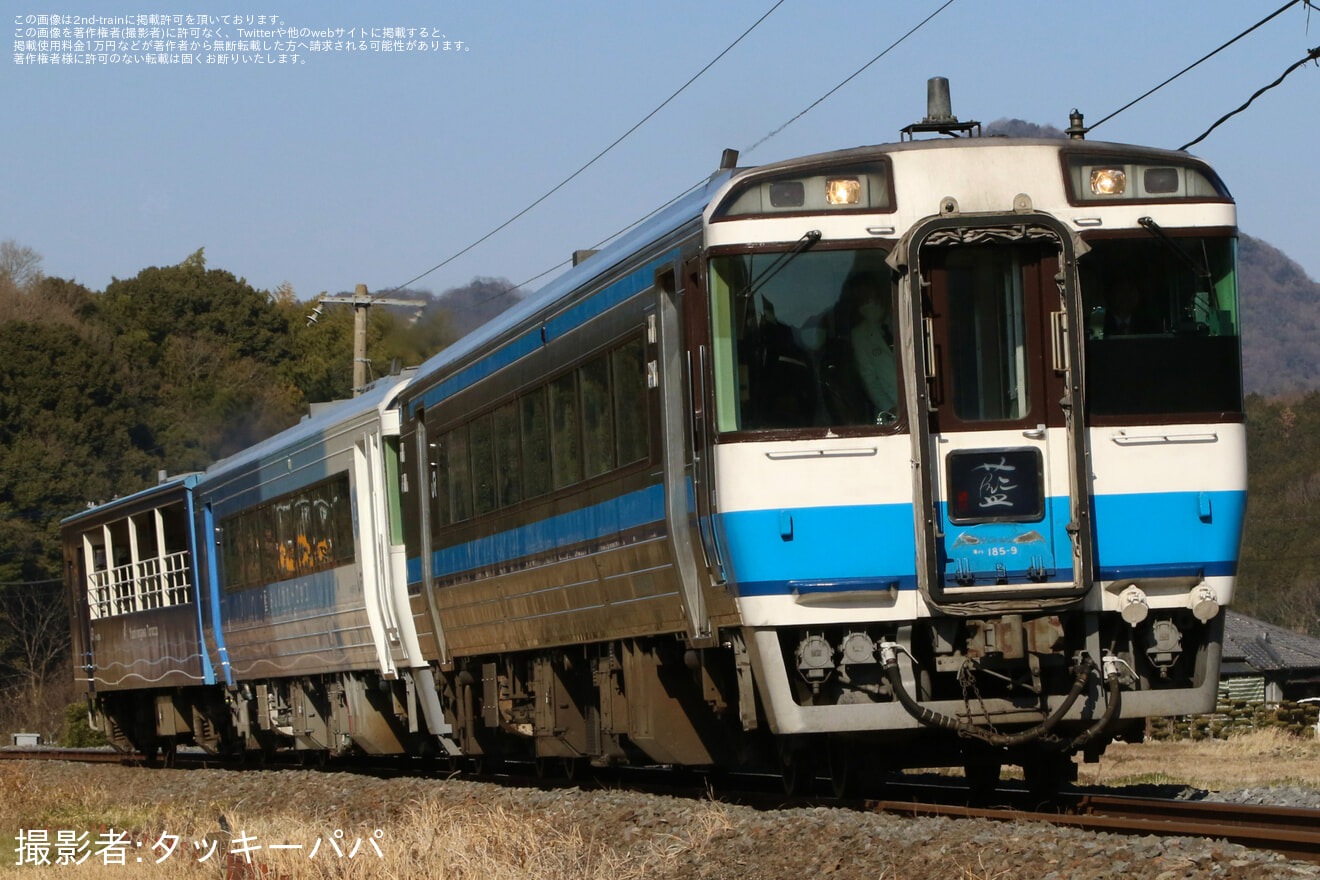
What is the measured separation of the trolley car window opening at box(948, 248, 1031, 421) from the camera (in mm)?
9102

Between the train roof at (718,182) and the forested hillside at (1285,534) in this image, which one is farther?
the forested hillside at (1285,534)

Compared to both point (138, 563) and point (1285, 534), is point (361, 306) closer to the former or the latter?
point (138, 563)

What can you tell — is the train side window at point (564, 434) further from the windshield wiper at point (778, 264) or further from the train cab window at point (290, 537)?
the train cab window at point (290, 537)

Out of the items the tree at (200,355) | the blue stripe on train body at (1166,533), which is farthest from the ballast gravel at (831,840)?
the tree at (200,355)

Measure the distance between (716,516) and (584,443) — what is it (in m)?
2.40

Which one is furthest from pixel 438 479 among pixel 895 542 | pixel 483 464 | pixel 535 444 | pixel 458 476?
pixel 895 542

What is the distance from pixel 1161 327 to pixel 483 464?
5.71m

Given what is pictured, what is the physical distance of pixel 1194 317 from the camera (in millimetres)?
9336

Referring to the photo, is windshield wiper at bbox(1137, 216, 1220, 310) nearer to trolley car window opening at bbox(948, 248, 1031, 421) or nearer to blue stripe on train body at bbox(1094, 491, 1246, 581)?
trolley car window opening at bbox(948, 248, 1031, 421)

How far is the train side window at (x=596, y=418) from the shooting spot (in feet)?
36.6

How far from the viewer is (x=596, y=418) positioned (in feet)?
37.2

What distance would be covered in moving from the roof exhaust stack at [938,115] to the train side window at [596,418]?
2272mm

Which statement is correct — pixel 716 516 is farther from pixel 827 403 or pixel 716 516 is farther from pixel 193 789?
pixel 193 789

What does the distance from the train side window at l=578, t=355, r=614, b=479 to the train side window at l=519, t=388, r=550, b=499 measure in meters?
0.71
